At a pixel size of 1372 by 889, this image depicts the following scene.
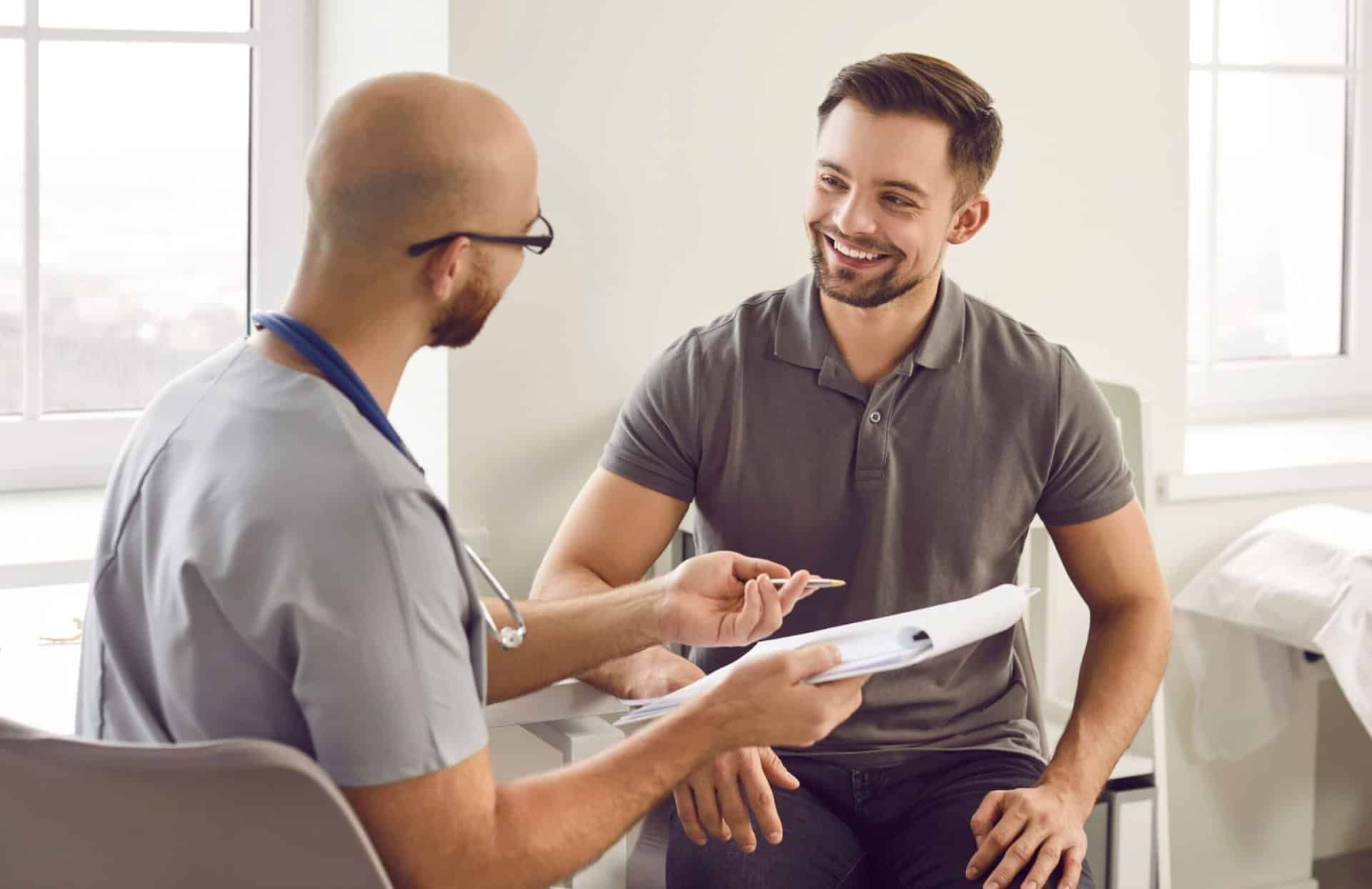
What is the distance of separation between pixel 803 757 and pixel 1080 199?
1230 mm

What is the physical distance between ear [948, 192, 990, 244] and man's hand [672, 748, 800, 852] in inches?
28.0

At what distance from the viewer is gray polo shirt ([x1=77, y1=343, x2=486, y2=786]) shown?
937mm

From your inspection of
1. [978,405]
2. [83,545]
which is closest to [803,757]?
[978,405]

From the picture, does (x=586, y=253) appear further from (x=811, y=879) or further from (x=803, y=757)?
(x=811, y=879)

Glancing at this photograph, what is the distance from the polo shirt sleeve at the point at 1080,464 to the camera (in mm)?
1690

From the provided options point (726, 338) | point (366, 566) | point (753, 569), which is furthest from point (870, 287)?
point (366, 566)

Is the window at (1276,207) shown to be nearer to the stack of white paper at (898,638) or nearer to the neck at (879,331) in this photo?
the neck at (879,331)

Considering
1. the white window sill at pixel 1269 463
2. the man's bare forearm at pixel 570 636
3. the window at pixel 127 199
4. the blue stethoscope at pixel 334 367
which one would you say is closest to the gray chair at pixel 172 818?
the blue stethoscope at pixel 334 367

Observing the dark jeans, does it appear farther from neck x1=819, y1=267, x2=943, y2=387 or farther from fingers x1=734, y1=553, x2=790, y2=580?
neck x1=819, y1=267, x2=943, y2=387

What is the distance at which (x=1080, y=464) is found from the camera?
66.7 inches

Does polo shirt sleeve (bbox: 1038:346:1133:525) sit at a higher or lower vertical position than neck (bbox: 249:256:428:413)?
lower

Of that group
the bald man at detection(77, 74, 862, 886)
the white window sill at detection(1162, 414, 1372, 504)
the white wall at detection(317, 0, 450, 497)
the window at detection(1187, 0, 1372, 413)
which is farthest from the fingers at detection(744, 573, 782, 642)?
the window at detection(1187, 0, 1372, 413)

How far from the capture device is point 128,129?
7.64ft

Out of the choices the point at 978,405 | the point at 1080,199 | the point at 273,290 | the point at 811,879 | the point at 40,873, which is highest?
the point at 1080,199
